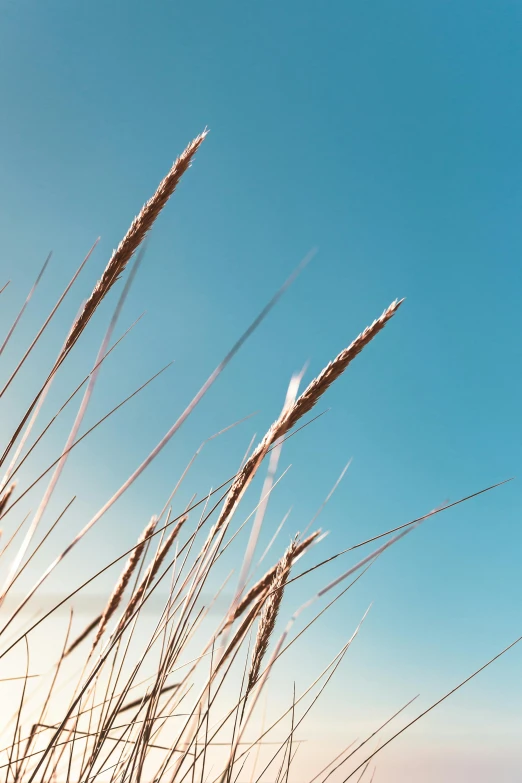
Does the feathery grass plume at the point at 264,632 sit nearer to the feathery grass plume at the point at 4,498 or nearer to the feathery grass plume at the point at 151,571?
the feathery grass plume at the point at 151,571

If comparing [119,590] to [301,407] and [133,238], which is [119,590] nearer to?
[301,407]

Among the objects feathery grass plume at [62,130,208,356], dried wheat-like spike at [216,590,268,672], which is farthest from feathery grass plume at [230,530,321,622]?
feathery grass plume at [62,130,208,356]

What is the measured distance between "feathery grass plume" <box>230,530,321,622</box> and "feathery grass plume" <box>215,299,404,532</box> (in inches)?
8.5

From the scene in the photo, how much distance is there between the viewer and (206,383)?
3.10 feet

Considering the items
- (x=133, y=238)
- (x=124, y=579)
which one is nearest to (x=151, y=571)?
(x=124, y=579)

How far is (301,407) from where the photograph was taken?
3.24ft

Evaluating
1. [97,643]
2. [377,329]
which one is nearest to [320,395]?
[377,329]

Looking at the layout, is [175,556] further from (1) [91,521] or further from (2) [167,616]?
(1) [91,521]

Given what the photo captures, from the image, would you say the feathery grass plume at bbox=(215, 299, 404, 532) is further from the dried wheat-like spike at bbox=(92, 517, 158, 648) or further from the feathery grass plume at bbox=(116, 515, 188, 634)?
the dried wheat-like spike at bbox=(92, 517, 158, 648)

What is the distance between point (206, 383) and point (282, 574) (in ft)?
1.46

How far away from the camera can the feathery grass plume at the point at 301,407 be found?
3.24 ft

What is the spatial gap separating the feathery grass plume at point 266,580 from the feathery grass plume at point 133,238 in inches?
23.1

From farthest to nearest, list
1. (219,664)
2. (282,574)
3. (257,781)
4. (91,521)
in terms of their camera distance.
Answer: (257,781) → (282,574) → (219,664) → (91,521)

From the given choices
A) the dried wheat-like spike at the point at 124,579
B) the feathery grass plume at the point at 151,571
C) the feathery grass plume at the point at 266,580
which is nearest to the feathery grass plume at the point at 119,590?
the dried wheat-like spike at the point at 124,579
